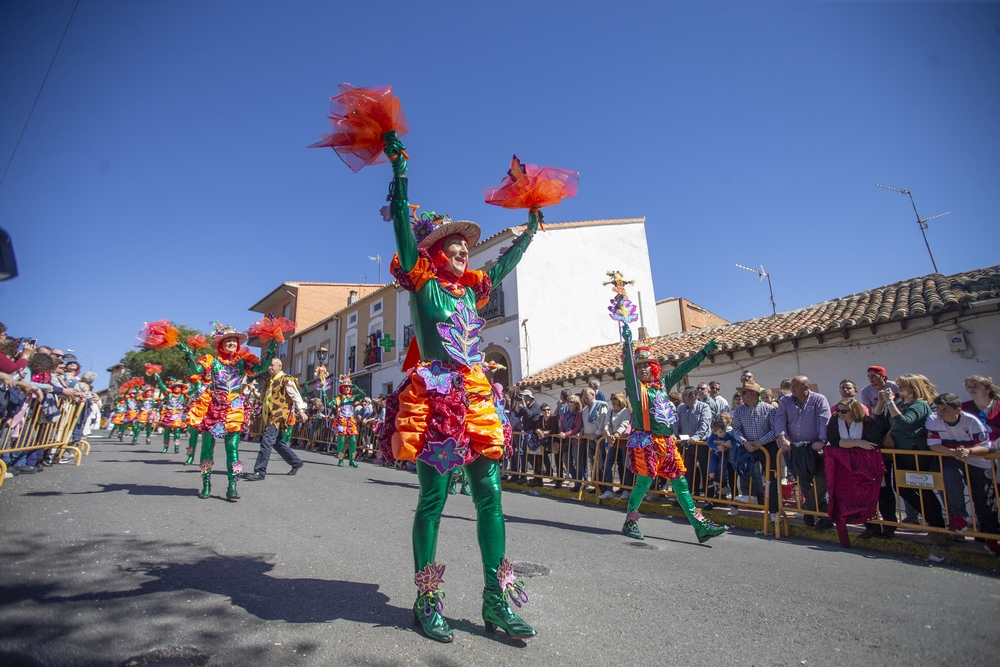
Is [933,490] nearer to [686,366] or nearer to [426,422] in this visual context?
[686,366]

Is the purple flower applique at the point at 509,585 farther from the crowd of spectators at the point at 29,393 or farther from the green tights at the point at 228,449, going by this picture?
the crowd of spectators at the point at 29,393

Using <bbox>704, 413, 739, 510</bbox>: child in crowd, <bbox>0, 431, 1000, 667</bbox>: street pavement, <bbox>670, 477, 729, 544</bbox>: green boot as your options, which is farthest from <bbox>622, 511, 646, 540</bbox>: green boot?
<bbox>704, 413, 739, 510</bbox>: child in crowd

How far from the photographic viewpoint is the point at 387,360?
96.2ft

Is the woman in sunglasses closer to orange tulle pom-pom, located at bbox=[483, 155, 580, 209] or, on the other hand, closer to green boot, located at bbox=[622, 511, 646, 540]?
green boot, located at bbox=[622, 511, 646, 540]

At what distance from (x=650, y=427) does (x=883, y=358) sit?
326 inches

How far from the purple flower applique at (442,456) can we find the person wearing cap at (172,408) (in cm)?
1375

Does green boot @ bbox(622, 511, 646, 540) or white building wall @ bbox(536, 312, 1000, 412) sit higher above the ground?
white building wall @ bbox(536, 312, 1000, 412)

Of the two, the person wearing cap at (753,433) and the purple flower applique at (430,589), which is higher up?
the person wearing cap at (753,433)

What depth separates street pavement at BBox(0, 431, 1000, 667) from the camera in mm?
2398

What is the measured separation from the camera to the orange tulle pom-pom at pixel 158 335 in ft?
23.9

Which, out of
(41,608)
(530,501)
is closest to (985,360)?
(530,501)

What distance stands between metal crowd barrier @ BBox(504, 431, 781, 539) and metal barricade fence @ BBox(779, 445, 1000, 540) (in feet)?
2.96

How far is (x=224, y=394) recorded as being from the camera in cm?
677

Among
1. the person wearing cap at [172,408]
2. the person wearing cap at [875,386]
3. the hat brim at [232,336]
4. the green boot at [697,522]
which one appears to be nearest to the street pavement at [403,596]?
the green boot at [697,522]
